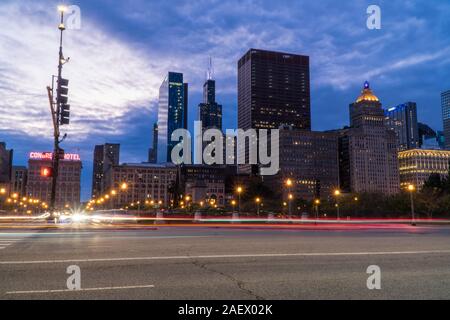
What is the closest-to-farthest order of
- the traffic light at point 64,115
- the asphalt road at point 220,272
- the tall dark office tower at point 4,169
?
the asphalt road at point 220,272
the traffic light at point 64,115
the tall dark office tower at point 4,169

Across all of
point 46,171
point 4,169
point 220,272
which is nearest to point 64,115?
point 46,171

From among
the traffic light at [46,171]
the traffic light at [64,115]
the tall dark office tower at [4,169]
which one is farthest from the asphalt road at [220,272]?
the tall dark office tower at [4,169]

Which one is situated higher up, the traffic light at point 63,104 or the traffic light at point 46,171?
the traffic light at point 63,104

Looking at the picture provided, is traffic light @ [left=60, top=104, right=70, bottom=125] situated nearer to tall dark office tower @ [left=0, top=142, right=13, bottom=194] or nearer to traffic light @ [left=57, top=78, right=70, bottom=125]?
traffic light @ [left=57, top=78, right=70, bottom=125]

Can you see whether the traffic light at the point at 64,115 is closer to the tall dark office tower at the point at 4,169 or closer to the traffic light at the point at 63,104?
the traffic light at the point at 63,104

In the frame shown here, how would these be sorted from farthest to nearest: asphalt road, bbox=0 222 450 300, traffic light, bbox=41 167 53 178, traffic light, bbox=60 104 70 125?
1. traffic light, bbox=41 167 53 178
2. traffic light, bbox=60 104 70 125
3. asphalt road, bbox=0 222 450 300

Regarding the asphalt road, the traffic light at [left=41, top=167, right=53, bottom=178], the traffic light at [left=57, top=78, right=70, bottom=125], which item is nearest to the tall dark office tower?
the traffic light at [left=41, top=167, right=53, bottom=178]

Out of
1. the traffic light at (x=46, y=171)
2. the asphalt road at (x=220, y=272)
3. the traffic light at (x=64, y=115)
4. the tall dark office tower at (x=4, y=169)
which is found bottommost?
the asphalt road at (x=220, y=272)
